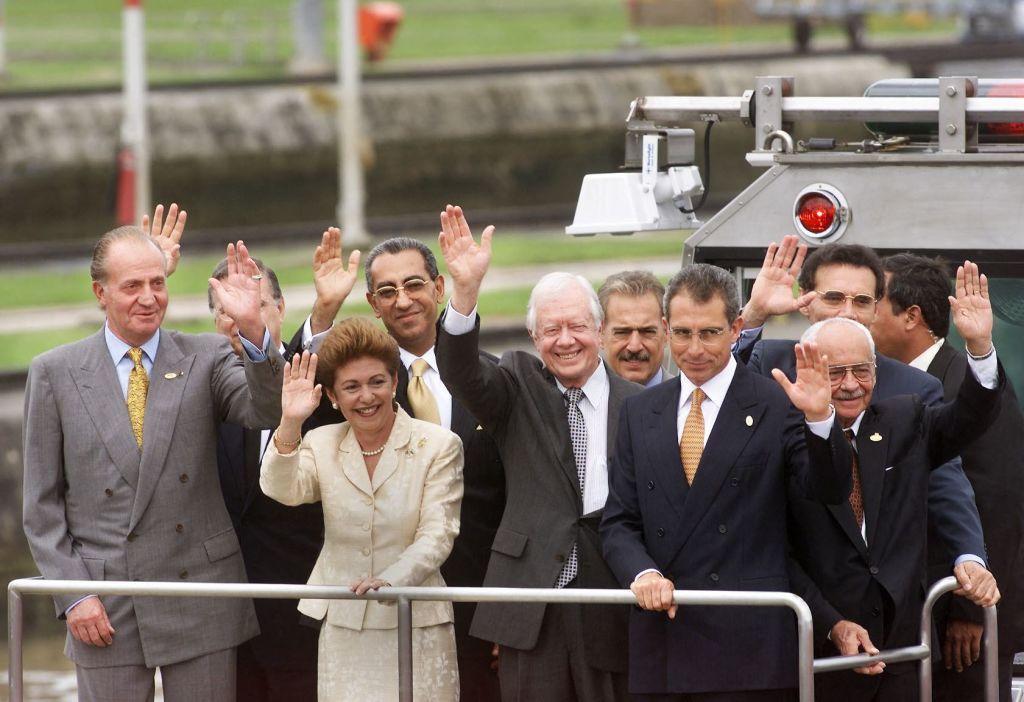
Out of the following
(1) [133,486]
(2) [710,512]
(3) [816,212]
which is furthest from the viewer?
(3) [816,212]

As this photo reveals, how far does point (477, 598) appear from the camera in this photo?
5.13 metres

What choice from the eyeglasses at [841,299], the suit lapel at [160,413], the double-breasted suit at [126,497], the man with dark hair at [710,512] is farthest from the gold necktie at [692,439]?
the suit lapel at [160,413]

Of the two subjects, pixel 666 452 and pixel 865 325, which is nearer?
Answer: pixel 666 452

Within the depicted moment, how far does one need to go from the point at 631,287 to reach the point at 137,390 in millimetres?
1604

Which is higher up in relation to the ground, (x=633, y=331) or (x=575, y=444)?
(x=633, y=331)

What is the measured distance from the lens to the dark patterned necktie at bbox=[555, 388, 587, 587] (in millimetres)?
5504

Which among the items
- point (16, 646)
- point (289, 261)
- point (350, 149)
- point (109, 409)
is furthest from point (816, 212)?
point (350, 149)

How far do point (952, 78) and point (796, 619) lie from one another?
211 centimetres

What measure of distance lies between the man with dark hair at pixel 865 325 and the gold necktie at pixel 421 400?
1.00 metres

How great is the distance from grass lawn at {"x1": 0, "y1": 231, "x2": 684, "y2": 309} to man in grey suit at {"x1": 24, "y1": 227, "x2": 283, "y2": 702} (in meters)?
13.4

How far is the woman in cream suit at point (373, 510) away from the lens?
5402 millimetres

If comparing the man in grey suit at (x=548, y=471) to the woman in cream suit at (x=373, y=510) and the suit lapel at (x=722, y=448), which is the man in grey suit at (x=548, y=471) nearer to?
the woman in cream suit at (x=373, y=510)

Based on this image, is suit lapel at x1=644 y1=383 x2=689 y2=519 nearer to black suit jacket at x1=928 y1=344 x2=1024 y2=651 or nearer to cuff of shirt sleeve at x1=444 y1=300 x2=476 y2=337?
cuff of shirt sleeve at x1=444 y1=300 x2=476 y2=337

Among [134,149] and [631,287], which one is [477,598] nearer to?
[631,287]
